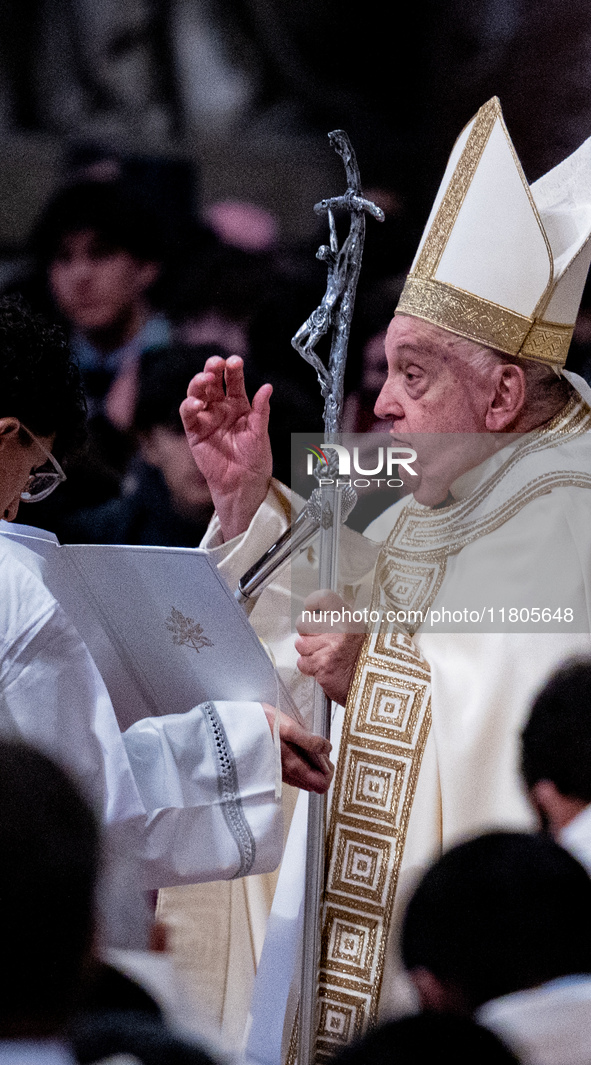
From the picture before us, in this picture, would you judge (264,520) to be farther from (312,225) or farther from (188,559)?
(312,225)

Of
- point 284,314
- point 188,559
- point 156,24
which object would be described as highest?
point 156,24

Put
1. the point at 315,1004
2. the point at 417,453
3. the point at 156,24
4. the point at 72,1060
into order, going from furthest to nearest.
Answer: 1. the point at 156,24
2. the point at 417,453
3. the point at 315,1004
4. the point at 72,1060

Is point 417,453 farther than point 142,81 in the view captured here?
No

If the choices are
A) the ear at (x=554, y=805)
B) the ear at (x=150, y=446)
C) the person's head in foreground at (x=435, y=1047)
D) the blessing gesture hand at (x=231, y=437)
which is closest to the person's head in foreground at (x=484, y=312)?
the blessing gesture hand at (x=231, y=437)

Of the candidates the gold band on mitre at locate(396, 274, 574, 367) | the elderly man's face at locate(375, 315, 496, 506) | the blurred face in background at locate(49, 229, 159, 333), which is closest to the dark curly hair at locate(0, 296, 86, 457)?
the blurred face in background at locate(49, 229, 159, 333)

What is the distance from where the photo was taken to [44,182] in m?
2.79

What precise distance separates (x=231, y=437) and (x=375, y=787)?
2.97 ft

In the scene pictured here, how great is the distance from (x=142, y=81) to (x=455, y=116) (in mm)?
802

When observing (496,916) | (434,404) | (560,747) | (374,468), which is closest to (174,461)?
(374,468)

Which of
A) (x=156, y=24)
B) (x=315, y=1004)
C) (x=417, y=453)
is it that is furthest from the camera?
(x=156, y=24)

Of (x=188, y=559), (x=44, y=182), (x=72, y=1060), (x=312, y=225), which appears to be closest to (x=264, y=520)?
(x=188, y=559)

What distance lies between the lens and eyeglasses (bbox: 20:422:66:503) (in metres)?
2.48

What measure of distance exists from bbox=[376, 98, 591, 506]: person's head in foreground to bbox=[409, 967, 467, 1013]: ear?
1.06m

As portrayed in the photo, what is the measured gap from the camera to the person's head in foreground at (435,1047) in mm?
1569
